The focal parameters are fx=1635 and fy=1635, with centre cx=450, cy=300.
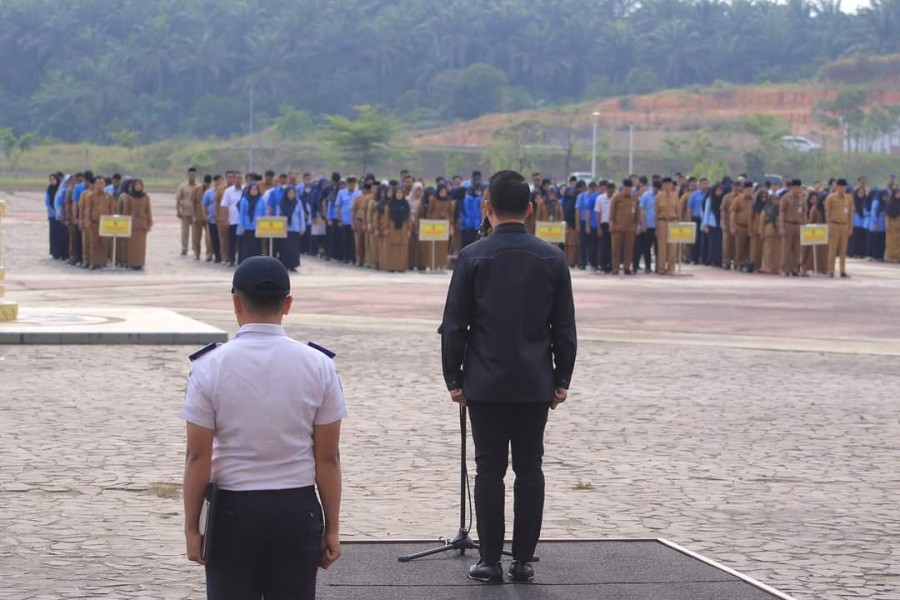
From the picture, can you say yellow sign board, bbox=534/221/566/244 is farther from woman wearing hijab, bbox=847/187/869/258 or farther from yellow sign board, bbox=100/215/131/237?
woman wearing hijab, bbox=847/187/869/258

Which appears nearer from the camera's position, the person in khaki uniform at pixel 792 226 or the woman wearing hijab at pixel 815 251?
the person in khaki uniform at pixel 792 226

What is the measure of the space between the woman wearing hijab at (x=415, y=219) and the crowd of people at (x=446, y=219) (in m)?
0.02

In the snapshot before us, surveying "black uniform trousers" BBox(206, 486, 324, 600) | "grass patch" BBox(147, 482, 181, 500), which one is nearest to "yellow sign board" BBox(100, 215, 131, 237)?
"grass patch" BBox(147, 482, 181, 500)

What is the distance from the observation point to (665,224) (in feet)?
95.6

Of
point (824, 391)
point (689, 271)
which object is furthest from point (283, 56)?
point (824, 391)

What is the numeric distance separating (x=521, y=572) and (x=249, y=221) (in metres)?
23.2

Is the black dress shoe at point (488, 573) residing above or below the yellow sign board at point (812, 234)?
below

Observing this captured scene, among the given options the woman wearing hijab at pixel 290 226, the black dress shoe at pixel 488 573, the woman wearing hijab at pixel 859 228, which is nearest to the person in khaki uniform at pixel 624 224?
the woman wearing hijab at pixel 290 226

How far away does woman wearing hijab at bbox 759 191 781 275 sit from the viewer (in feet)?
96.6

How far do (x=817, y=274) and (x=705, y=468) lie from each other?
69.3 feet

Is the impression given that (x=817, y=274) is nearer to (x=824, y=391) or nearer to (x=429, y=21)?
(x=824, y=391)

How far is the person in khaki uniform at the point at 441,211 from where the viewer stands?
30.1 metres

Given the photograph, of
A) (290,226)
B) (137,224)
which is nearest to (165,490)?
(137,224)

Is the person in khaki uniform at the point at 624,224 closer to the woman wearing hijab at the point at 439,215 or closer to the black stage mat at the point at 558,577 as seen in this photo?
the woman wearing hijab at the point at 439,215
